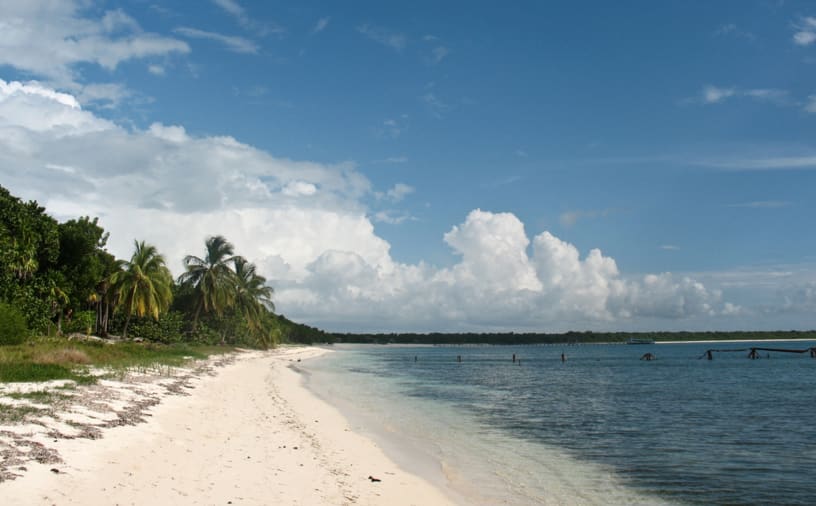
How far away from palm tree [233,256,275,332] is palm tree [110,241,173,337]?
2217 centimetres

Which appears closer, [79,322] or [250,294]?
[79,322]

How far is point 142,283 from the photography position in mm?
51562

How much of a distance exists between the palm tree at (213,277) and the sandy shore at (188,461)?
5107 cm

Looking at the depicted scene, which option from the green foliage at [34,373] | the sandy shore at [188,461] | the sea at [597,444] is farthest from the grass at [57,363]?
the sea at [597,444]

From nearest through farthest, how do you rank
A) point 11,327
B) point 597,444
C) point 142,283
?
point 597,444 < point 11,327 < point 142,283

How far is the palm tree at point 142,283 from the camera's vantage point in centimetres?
5122

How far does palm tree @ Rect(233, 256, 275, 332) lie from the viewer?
264 ft

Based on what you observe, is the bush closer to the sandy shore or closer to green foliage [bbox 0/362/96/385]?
green foliage [bbox 0/362/96/385]

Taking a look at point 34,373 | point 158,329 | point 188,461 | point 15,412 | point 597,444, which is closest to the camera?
point 188,461

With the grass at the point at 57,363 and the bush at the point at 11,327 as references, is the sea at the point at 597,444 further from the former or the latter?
the bush at the point at 11,327

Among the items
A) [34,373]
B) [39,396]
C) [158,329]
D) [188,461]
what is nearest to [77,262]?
[158,329]

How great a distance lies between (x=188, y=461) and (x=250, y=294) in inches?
2919

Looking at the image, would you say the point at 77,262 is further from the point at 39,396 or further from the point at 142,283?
the point at 39,396

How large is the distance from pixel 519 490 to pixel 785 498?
610 centimetres
